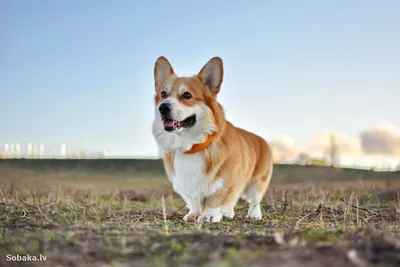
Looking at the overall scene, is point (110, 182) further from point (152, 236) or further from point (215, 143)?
point (152, 236)

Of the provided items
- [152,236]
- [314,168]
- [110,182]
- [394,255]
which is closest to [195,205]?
[152,236]

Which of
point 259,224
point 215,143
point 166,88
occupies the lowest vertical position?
point 259,224

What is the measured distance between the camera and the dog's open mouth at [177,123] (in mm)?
5465

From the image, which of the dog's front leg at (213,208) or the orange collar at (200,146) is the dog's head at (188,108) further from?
the dog's front leg at (213,208)

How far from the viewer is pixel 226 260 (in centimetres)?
273

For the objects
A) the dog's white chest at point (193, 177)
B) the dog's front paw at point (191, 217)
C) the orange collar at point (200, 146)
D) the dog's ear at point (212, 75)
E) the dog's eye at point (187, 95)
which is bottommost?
the dog's front paw at point (191, 217)

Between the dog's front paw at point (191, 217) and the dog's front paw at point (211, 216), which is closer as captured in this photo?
the dog's front paw at point (211, 216)

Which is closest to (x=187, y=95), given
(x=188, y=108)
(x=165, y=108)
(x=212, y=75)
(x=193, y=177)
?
(x=188, y=108)

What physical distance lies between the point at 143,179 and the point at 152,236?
11656 millimetres

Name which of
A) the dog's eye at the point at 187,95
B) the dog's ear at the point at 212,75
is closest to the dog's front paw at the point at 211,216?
the dog's eye at the point at 187,95

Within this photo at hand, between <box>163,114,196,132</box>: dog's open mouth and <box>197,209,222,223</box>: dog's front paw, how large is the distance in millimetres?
1040

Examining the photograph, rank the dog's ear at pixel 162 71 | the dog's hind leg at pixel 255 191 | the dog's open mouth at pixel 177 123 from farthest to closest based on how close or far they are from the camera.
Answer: the dog's hind leg at pixel 255 191, the dog's ear at pixel 162 71, the dog's open mouth at pixel 177 123

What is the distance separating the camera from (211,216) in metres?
5.48

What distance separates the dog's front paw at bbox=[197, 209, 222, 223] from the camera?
212 inches
